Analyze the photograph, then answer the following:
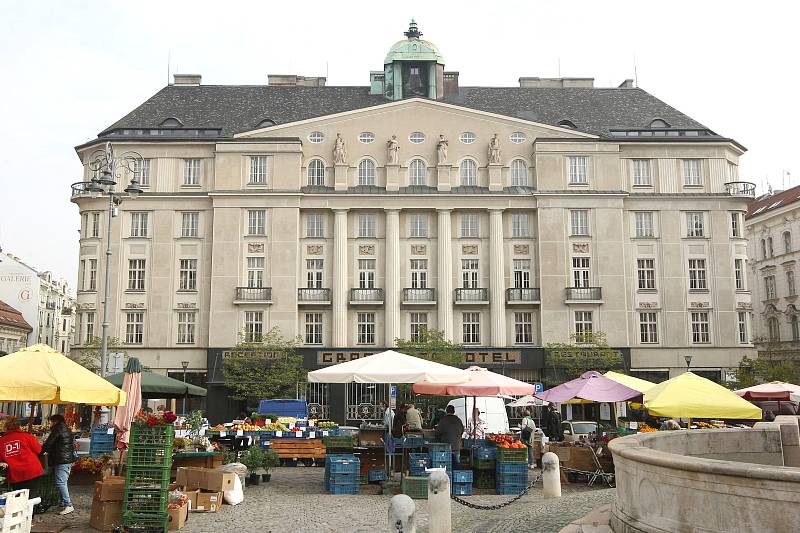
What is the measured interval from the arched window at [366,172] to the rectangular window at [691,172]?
18.4 metres

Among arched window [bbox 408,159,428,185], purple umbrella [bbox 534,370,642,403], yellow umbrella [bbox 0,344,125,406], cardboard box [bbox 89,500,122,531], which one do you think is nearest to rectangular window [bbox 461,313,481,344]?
arched window [bbox 408,159,428,185]

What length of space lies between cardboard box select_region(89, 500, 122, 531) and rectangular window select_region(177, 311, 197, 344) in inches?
1277

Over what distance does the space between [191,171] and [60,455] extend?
34004 mm

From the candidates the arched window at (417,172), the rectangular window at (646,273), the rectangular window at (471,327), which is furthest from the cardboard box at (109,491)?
the rectangular window at (646,273)

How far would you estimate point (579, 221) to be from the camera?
145 feet

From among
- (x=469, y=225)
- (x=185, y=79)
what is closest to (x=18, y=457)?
(x=469, y=225)

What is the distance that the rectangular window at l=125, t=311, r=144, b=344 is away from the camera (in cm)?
4356

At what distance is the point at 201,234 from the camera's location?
146ft

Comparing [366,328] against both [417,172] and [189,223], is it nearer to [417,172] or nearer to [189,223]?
[417,172]

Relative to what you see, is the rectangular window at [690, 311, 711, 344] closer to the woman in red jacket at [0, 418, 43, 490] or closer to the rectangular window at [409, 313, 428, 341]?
the rectangular window at [409, 313, 428, 341]

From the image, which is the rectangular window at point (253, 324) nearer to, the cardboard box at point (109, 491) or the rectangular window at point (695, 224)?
the rectangular window at point (695, 224)

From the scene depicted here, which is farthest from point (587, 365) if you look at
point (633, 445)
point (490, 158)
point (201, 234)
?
point (633, 445)

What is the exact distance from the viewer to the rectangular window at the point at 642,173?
45500 mm

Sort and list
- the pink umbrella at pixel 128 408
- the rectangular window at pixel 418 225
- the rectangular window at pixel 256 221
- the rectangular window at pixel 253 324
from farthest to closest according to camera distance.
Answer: the rectangular window at pixel 418 225 → the rectangular window at pixel 256 221 → the rectangular window at pixel 253 324 → the pink umbrella at pixel 128 408
